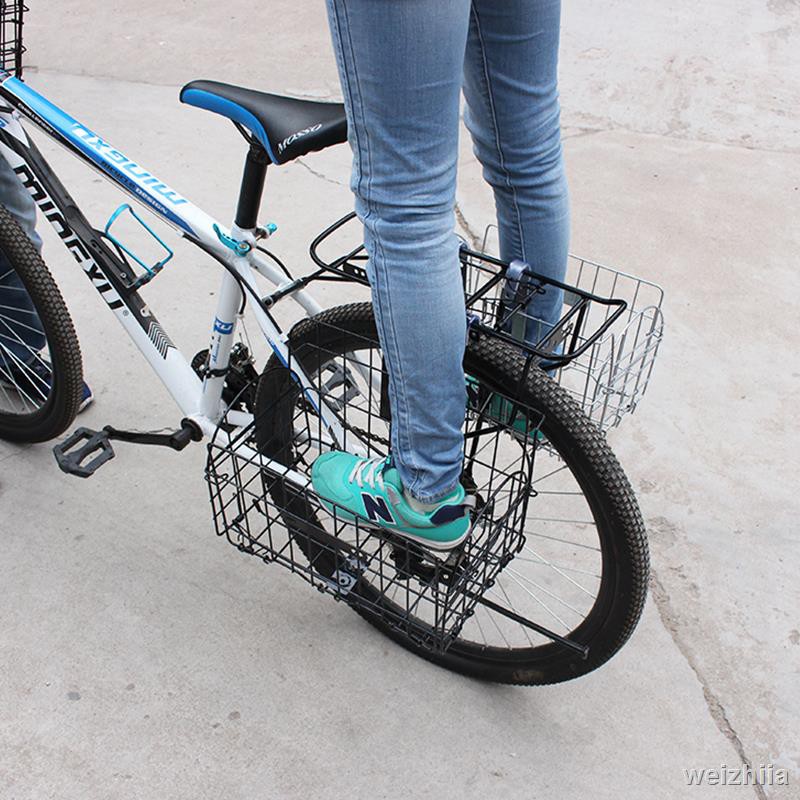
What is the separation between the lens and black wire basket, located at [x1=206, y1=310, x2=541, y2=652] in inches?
60.4

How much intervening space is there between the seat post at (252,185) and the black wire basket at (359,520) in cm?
20

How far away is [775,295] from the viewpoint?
2.82 meters

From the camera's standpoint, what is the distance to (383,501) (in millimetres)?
1503

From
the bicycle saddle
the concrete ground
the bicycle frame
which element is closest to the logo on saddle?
the bicycle saddle

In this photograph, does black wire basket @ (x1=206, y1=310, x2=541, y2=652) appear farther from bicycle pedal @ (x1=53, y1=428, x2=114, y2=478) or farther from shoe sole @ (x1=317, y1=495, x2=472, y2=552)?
bicycle pedal @ (x1=53, y1=428, x2=114, y2=478)

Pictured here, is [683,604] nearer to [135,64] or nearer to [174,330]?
[174,330]

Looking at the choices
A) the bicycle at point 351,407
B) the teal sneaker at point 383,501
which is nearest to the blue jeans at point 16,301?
the bicycle at point 351,407

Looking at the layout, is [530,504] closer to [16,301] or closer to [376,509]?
[376,509]

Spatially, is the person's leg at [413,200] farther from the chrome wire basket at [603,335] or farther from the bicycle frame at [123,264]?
the bicycle frame at [123,264]

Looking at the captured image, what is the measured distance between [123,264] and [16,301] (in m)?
0.46

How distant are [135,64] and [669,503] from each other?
318 centimetres

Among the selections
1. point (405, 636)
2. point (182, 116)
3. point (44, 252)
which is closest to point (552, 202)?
point (405, 636)

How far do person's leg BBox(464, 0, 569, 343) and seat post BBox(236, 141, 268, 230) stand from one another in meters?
0.34

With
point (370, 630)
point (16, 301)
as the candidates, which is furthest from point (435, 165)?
point (16, 301)
